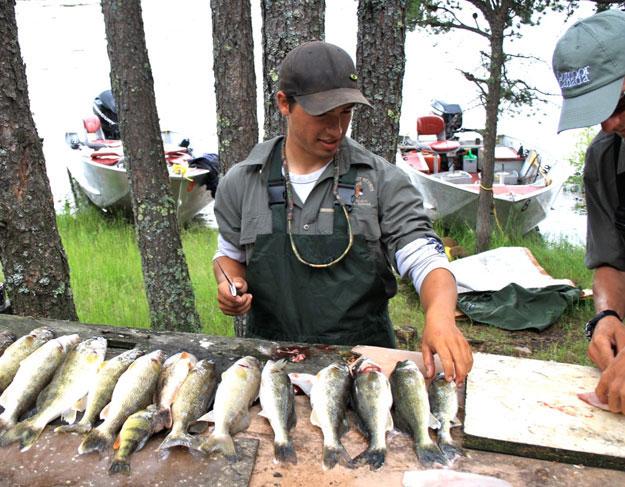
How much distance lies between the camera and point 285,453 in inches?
86.4

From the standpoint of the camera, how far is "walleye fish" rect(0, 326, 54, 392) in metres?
2.68

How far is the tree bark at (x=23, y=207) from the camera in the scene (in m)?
3.97

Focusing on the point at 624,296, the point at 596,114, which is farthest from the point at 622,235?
the point at 596,114

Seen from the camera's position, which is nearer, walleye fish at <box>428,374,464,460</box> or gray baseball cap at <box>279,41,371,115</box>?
walleye fish at <box>428,374,464,460</box>

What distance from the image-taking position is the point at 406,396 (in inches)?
95.8

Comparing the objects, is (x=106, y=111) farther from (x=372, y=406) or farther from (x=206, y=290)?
(x=372, y=406)

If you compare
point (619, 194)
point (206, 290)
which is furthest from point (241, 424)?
point (206, 290)

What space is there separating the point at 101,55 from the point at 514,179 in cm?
2306

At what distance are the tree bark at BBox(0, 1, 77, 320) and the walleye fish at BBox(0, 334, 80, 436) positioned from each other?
144 cm

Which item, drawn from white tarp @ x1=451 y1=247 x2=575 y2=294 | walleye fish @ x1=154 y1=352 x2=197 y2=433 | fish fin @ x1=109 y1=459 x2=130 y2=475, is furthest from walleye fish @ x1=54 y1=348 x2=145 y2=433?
white tarp @ x1=451 y1=247 x2=575 y2=294

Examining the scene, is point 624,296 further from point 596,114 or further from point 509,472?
point 509,472

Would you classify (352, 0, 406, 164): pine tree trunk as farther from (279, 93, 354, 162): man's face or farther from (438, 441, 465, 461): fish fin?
(438, 441, 465, 461): fish fin

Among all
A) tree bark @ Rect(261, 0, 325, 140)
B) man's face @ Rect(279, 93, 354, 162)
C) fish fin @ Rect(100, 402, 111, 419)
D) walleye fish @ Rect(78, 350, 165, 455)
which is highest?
tree bark @ Rect(261, 0, 325, 140)

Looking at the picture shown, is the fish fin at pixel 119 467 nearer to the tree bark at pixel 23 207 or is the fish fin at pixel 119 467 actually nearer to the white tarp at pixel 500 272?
the tree bark at pixel 23 207
